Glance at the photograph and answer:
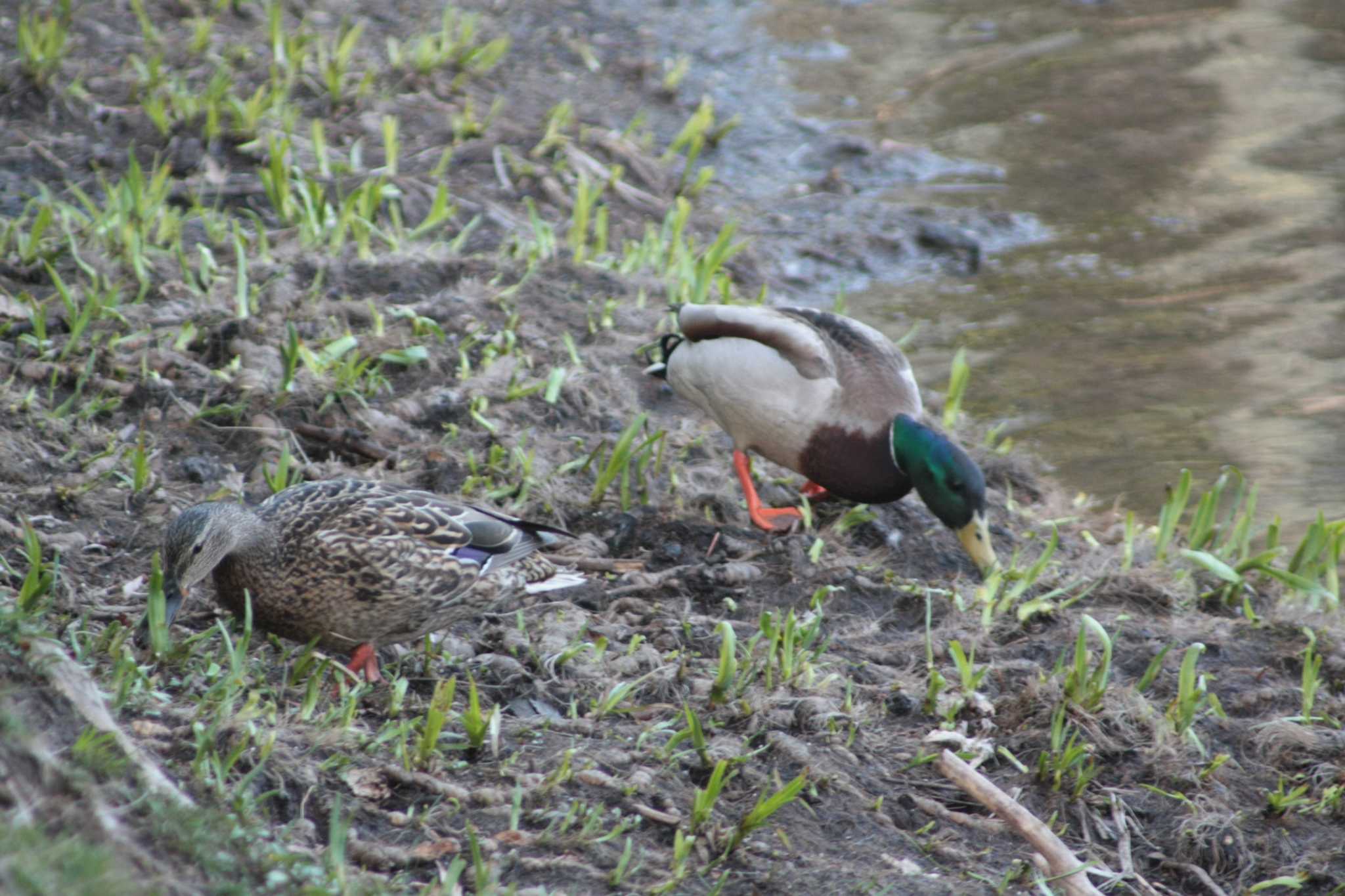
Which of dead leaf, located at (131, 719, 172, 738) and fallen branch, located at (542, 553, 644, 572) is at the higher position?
dead leaf, located at (131, 719, 172, 738)

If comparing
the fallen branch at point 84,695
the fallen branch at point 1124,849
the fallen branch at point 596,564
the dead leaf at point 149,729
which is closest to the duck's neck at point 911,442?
the fallen branch at point 596,564

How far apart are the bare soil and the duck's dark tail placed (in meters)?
0.13

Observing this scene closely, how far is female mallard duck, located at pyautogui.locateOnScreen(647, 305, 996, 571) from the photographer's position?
4.62 m

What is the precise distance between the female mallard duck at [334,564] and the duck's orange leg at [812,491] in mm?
1729

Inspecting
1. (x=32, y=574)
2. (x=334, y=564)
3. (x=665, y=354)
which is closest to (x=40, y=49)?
(x=665, y=354)

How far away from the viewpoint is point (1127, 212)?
26.1 ft

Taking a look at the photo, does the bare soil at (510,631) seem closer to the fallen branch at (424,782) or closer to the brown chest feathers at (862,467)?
the fallen branch at (424,782)

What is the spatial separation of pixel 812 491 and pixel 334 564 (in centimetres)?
217

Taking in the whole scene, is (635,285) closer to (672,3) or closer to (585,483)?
(585,483)

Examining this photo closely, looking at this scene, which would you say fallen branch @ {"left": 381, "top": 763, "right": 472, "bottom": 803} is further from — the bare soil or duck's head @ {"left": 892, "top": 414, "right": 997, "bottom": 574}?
duck's head @ {"left": 892, "top": 414, "right": 997, "bottom": 574}

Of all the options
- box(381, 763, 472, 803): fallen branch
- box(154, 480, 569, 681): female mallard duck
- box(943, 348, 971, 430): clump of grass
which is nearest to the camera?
box(381, 763, 472, 803): fallen branch

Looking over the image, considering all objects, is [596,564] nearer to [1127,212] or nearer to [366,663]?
[366,663]

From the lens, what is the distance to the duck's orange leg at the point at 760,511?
4.80m

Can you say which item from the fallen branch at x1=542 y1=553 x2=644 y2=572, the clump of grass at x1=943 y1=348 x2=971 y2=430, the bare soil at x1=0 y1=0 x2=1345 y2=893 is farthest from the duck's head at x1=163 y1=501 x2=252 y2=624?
the clump of grass at x1=943 y1=348 x2=971 y2=430
